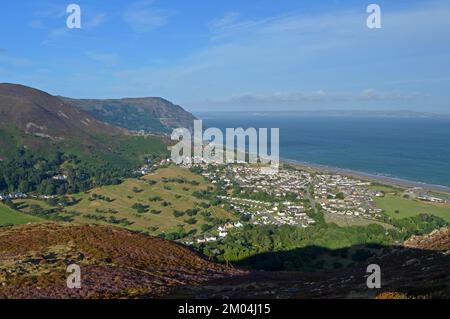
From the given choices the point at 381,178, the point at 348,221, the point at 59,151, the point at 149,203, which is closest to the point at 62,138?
the point at 59,151

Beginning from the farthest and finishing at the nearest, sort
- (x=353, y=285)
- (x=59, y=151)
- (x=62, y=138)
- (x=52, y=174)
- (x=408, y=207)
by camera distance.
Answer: (x=62, y=138), (x=59, y=151), (x=52, y=174), (x=408, y=207), (x=353, y=285)

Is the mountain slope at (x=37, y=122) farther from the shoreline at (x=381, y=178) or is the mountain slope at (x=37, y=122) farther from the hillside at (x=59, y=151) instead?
the shoreline at (x=381, y=178)

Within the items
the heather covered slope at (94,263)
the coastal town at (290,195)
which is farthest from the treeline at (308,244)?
the heather covered slope at (94,263)

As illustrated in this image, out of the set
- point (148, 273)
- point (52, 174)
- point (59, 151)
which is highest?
point (59, 151)

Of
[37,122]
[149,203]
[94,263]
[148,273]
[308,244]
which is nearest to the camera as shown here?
[148,273]

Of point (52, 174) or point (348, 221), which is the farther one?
point (52, 174)

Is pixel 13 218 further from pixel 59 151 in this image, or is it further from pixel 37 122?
pixel 37 122

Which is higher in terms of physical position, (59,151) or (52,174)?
(59,151)
